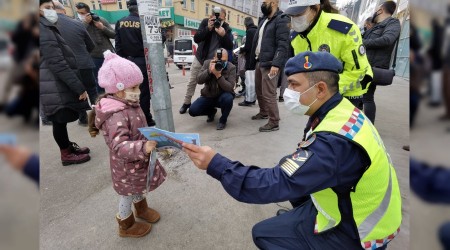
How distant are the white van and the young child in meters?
14.4

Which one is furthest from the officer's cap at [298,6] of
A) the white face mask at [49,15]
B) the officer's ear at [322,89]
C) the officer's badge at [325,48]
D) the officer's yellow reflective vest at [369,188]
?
the white face mask at [49,15]

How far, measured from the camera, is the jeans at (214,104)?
414 cm

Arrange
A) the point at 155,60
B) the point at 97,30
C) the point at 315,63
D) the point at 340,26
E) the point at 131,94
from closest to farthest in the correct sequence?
the point at 315,63 → the point at 131,94 → the point at 340,26 → the point at 155,60 → the point at 97,30

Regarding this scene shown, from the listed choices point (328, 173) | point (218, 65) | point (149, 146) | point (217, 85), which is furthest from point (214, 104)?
point (328, 173)

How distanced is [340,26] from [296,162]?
4.82 ft

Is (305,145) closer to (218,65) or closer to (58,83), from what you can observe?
(58,83)

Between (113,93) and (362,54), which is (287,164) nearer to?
(113,93)

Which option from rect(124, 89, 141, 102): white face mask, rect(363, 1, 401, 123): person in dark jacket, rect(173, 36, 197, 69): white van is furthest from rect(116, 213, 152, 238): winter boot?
rect(173, 36, 197, 69): white van

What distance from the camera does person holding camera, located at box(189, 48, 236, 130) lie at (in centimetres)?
389

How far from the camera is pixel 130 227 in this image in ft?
6.48

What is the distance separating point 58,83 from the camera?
270cm

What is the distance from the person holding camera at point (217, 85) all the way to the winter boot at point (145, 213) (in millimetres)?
2254

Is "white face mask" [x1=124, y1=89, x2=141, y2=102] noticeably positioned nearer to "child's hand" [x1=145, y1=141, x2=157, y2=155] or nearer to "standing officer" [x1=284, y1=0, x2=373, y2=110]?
"child's hand" [x1=145, y1=141, x2=157, y2=155]

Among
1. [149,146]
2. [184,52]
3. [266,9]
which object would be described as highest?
[266,9]
